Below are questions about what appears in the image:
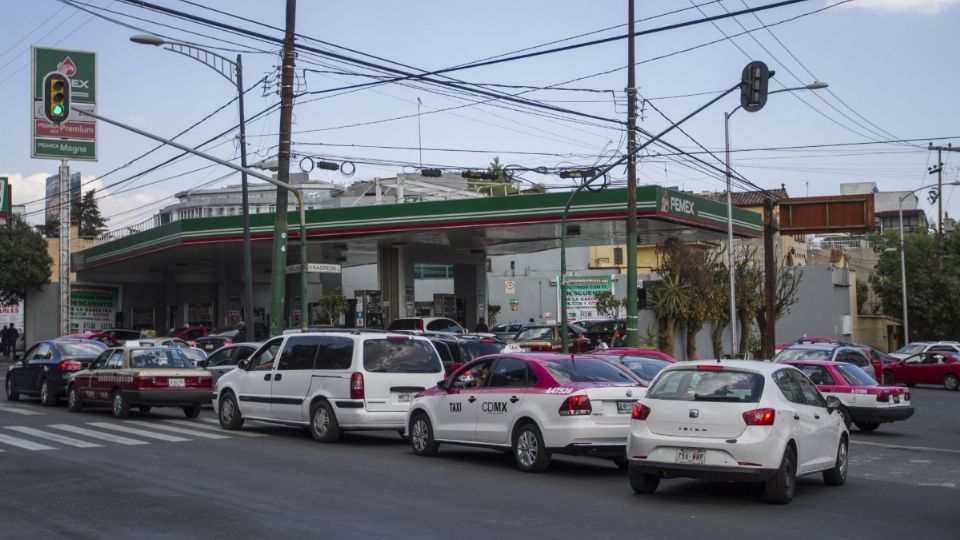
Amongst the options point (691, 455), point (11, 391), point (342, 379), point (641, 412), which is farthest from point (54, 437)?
point (691, 455)

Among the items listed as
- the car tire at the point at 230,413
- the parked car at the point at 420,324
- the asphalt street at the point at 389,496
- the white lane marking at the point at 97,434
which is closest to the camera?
the asphalt street at the point at 389,496

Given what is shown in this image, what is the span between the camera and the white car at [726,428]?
1135 centimetres

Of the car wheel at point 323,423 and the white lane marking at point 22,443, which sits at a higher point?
the car wheel at point 323,423

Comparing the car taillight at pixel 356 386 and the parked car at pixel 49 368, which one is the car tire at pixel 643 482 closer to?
the car taillight at pixel 356 386

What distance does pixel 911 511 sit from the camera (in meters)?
11.6

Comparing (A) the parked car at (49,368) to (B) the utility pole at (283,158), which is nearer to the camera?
(A) the parked car at (49,368)

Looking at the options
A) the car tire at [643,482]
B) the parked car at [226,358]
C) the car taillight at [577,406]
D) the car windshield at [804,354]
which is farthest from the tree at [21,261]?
the car tire at [643,482]

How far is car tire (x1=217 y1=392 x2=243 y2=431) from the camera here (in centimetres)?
1988

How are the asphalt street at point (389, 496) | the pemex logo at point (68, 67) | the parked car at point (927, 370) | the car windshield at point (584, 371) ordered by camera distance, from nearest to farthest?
the asphalt street at point (389, 496)
the car windshield at point (584, 371)
the pemex logo at point (68, 67)
the parked car at point (927, 370)

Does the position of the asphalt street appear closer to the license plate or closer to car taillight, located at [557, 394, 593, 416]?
the license plate

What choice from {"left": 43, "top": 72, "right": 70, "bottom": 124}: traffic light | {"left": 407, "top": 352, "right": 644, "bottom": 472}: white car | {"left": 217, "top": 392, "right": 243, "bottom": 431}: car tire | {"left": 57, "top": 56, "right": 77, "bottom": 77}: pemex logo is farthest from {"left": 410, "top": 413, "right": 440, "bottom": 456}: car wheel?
{"left": 57, "top": 56, "right": 77, "bottom": 77}: pemex logo

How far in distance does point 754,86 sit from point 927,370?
20.3 metres

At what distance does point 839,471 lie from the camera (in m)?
13.4

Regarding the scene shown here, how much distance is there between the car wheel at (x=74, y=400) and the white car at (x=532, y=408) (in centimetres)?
1043
